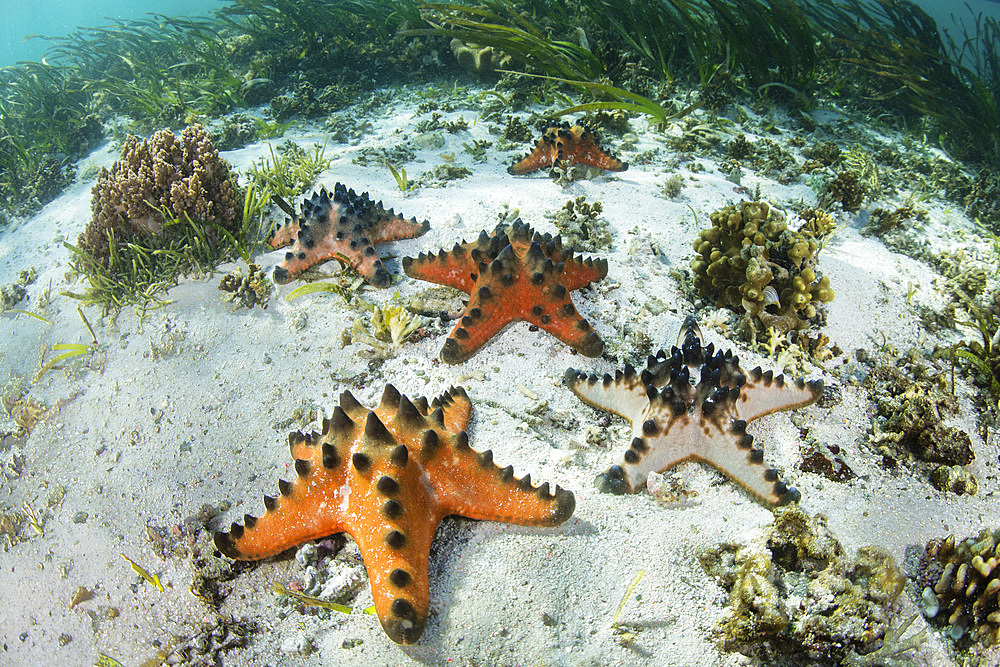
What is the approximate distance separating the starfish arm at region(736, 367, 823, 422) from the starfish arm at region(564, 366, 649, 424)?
68 centimetres

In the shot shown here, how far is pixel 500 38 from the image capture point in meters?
7.46

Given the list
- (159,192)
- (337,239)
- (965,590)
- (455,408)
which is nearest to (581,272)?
(455,408)

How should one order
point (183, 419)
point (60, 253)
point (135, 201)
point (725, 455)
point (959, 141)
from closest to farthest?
point (725, 455), point (183, 419), point (135, 201), point (60, 253), point (959, 141)

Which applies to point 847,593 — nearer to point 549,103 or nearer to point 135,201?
point 135,201

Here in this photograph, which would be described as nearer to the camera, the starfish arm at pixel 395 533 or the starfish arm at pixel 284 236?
the starfish arm at pixel 395 533

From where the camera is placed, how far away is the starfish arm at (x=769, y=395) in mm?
→ 3094

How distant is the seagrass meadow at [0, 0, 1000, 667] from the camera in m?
2.42

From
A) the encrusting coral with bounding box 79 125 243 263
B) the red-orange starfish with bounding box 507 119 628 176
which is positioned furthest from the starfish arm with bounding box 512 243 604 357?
the encrusting coral with bounding box 79 125 243 263

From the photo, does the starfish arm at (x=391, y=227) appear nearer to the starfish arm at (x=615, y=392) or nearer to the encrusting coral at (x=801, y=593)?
the starfish arm at (x=615, y=392)

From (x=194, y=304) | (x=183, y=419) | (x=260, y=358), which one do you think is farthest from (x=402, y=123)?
(x=183, y=419)

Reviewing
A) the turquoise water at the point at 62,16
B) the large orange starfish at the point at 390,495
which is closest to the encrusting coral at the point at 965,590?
the large orange starfish at the point at 390,495

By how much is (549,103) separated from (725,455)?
24.7 ft

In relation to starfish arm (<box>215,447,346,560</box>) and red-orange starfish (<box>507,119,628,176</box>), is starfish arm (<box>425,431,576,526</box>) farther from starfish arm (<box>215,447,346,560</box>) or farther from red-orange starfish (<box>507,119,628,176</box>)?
red-orange starfish (<box>507,119,628,176</box>)

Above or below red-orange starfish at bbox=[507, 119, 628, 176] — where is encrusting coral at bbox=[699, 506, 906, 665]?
below
